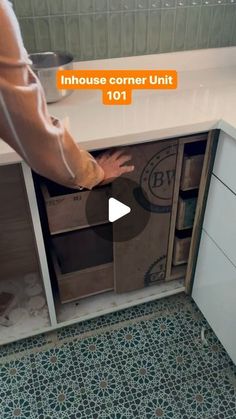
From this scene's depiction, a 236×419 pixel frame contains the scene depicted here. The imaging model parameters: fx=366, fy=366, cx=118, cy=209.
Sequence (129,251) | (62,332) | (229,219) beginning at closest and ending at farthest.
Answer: (229,219) → (129,251) → (62,332)

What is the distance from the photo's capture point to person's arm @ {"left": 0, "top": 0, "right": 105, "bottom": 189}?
0.62 meters

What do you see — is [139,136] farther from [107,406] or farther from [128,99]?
[107,406]

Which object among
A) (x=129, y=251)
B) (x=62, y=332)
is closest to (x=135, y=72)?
(x=129, y=251)

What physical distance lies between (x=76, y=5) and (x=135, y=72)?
333mm

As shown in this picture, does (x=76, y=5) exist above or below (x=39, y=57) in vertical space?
above

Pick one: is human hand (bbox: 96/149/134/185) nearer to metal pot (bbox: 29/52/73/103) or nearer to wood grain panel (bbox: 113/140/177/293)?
wood grain panel (bbox: 113/140/177/293)

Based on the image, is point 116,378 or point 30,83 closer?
point 30,83

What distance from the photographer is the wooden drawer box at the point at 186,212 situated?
1.35 metres

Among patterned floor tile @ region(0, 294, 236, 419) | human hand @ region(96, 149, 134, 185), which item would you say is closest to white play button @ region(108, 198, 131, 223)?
human hand @ region(96, 149, 134, 185)

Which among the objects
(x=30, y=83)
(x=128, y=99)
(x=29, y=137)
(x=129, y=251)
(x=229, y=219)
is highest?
(x=30, y=83)

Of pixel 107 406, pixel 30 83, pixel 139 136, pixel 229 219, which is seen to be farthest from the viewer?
pixel 107 406

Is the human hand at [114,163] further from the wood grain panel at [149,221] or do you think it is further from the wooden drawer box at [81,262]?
the wooden drawer box at [81,262]

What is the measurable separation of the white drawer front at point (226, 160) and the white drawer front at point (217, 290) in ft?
0.88

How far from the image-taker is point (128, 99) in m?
1.29
